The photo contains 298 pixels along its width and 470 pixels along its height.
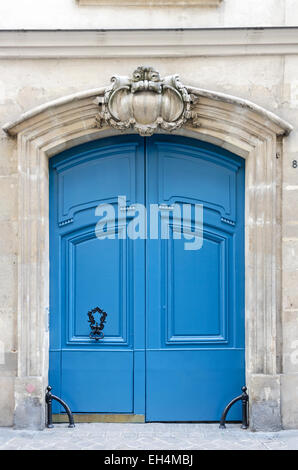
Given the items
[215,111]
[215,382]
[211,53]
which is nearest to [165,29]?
[211,53]

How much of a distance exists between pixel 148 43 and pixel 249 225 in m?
1.80

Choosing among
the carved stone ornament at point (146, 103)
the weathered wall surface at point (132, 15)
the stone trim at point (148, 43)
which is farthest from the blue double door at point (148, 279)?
the weathered wall surface at point (132, 15)

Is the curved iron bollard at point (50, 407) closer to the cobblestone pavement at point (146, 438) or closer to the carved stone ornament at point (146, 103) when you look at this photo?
the cobblestone pavement at point (146, 438)

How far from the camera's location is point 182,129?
5.00 metres

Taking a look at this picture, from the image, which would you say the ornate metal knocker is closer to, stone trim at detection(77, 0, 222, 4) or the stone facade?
the stone facade

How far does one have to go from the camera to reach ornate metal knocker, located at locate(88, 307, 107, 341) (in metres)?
5.10

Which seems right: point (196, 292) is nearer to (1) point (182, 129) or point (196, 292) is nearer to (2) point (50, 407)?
(1) point (182, 129)

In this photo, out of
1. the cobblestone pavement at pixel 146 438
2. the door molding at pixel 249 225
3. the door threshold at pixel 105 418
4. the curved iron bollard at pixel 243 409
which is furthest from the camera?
the door threshold at pixel 105 418

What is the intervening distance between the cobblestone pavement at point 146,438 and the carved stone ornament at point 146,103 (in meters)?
2.56

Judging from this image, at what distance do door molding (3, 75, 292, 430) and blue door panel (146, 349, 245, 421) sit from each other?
0.23m

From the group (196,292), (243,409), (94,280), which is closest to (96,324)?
(94,280)

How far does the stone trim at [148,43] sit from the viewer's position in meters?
4.88

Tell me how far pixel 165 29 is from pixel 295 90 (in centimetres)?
124
